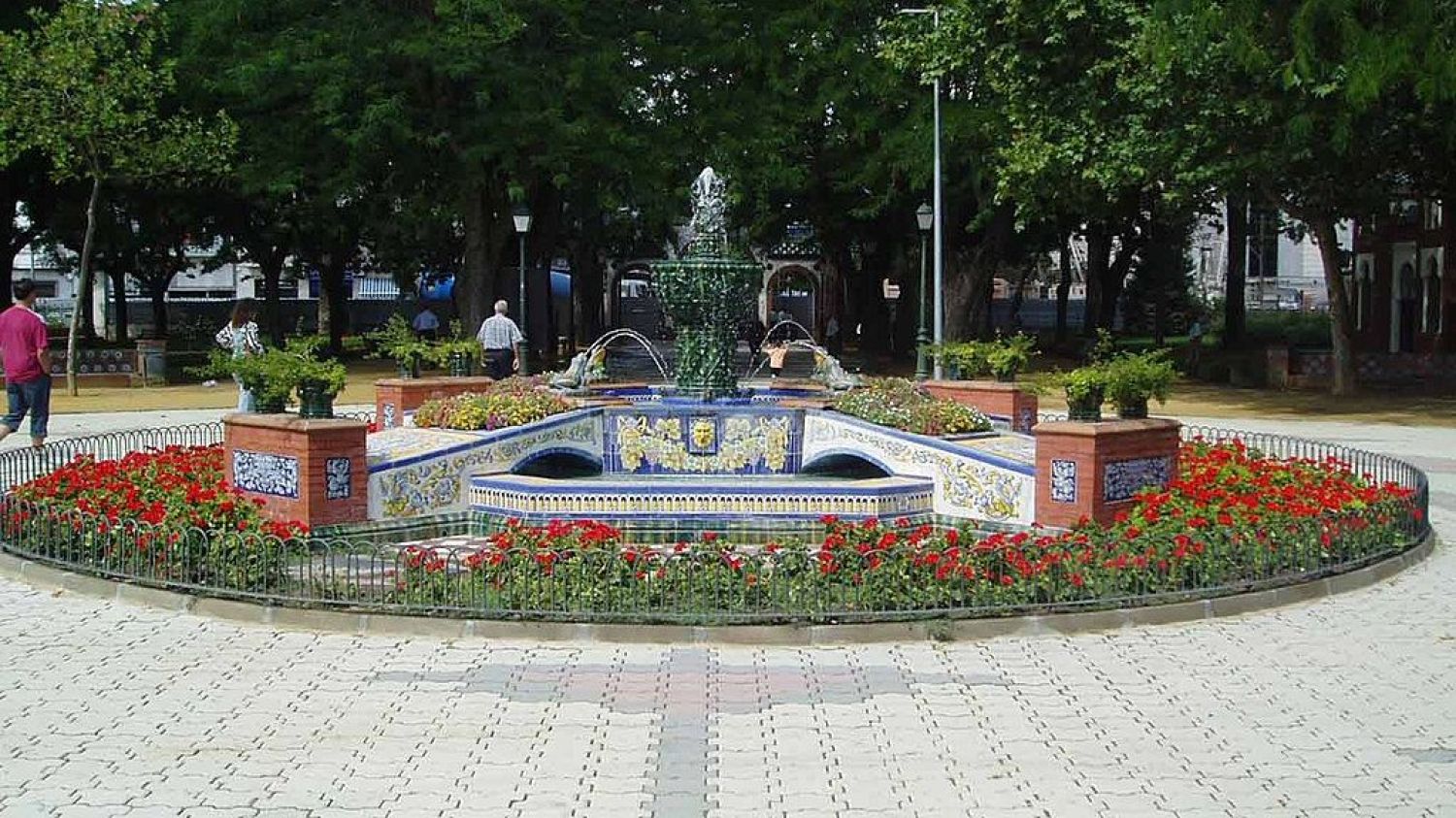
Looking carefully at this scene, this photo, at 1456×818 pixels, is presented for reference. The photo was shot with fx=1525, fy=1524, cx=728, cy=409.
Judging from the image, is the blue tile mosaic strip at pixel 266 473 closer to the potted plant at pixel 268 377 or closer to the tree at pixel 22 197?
the potted plant at pixel 268 377

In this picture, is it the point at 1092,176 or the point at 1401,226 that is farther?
the point at 1401,226

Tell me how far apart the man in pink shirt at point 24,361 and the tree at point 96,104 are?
15248mm

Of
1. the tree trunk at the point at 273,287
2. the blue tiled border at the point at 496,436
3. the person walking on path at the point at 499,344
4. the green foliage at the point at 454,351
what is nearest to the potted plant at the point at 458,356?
the green foliage at the point at 454,351

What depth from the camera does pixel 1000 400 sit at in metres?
18.1

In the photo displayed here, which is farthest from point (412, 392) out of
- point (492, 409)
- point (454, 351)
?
point (492, 409)

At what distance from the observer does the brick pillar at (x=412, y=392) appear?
19345mm

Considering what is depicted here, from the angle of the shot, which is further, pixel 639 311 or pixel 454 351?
pixel 639 311

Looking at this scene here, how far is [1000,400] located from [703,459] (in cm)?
405

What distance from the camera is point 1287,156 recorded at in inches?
1117

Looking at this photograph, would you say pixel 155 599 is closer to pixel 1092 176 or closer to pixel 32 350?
pixel 32 350

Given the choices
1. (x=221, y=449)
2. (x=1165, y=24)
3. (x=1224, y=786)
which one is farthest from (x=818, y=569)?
(x=1165, y=24)

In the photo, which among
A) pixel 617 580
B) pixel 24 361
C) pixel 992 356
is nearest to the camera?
pixel 617 580

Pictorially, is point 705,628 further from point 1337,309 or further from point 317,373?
point 1337,309

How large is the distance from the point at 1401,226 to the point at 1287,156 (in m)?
22.3
